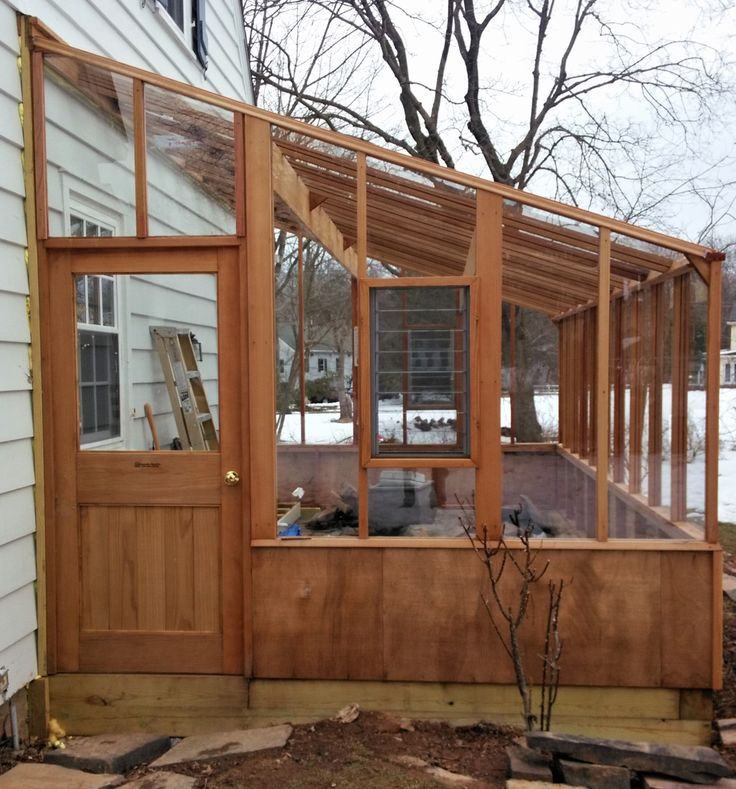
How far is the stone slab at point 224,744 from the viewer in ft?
11.1

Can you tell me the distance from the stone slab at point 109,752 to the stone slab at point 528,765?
1669 mm

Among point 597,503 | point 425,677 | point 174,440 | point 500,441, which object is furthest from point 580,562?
point 174,440

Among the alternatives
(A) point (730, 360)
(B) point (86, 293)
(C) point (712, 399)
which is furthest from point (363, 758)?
(A) point (730, 360)

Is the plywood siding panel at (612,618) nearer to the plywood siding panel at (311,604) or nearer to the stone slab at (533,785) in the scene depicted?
the stone slab at (533,785)

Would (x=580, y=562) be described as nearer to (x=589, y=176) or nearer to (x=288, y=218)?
(x=288, y=218)

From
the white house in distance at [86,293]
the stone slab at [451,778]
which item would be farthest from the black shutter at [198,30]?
the stone slab at [451,778]

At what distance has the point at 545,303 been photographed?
15.4 feet

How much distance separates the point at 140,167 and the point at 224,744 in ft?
9.16

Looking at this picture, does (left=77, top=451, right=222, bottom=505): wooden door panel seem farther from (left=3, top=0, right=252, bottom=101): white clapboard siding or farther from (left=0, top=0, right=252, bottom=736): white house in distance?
(left=3, top=0, right=252, bottom=101): white clapboard siding

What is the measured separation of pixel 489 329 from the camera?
366 cm

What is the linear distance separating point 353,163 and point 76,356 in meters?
1.69

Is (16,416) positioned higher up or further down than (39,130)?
further down

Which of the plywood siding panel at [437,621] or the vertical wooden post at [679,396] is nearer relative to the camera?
the plywood siding panel at [437,621]

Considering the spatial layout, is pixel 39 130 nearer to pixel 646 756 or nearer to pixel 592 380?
pixel 592 380
